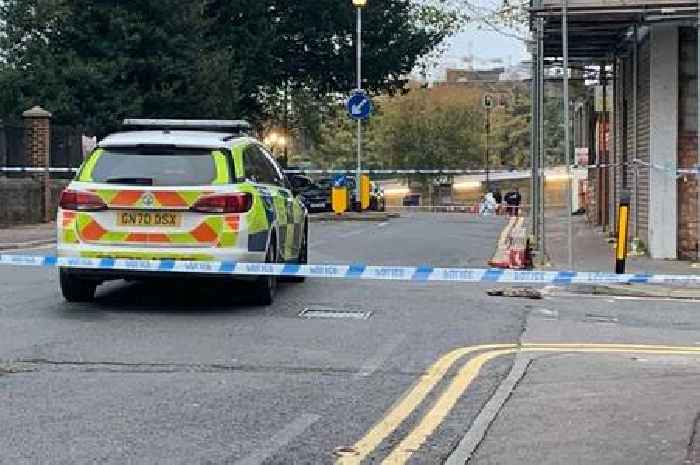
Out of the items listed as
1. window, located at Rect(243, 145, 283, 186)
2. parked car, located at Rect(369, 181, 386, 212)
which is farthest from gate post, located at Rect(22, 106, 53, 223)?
window, located at Rect(243, 145, 283, 186)

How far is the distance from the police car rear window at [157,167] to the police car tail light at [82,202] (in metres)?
0.19

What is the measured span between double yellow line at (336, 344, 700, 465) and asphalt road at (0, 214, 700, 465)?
2cm

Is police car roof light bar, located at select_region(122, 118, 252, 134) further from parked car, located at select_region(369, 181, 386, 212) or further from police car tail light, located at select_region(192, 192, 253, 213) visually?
parked car, located at select_region(369, 181, 386, 212)

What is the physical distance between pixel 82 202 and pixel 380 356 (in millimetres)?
3376

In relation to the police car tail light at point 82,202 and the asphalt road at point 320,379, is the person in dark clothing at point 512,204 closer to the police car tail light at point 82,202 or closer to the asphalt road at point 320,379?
the asphalt road at point 320,379

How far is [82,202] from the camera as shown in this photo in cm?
1040

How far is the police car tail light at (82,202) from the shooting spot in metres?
10.4

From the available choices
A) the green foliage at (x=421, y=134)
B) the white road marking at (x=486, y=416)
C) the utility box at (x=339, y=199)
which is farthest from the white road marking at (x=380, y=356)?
the green foliage at (x=421, y=134)

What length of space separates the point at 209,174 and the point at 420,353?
2863 mm

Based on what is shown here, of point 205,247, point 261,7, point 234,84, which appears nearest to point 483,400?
point 205,247

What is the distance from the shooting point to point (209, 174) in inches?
414

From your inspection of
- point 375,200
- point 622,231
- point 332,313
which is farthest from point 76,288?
point 375,200

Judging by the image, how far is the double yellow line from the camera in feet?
19.6

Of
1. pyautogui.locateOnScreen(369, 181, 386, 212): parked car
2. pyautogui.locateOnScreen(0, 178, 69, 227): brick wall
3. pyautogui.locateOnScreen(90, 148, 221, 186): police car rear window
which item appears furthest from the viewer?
pyautogui.locateOnScreen(369, 181, 386, 212): parked car
